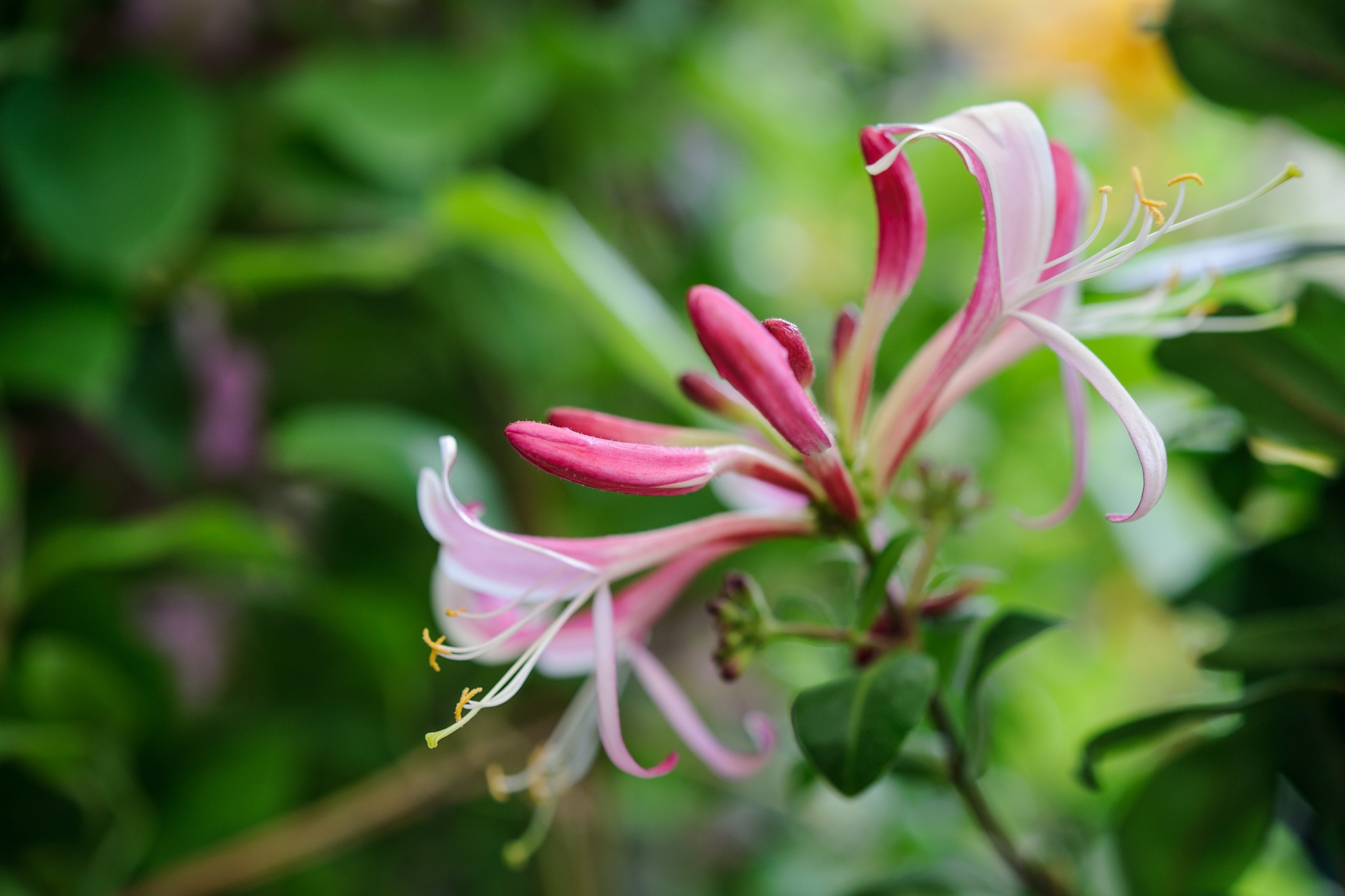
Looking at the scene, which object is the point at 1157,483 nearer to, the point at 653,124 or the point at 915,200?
the point at 915,200

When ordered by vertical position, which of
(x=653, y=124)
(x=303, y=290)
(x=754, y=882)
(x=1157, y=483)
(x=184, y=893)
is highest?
(x=1157, y=483)

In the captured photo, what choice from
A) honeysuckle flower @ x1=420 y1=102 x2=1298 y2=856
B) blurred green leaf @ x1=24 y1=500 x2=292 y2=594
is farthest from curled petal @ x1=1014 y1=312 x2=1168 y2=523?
blurred green leaf @ x1=24 y1=500 x2=292 y2=594

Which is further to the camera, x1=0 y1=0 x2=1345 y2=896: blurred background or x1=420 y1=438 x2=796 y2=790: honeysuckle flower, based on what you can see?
x1=0 y1=0 x2=1345 y2=896: blurred background

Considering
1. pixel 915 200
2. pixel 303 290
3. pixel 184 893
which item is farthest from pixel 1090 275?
pixel 303 290

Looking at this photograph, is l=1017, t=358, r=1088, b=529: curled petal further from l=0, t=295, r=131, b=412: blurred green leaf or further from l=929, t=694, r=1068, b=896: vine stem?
l=0, t=295, r=131, b=412: blurred green leaf

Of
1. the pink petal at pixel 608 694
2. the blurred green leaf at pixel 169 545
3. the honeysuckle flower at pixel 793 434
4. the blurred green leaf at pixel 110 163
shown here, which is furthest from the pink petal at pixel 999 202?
the blurred green leaf at pixel 110 163

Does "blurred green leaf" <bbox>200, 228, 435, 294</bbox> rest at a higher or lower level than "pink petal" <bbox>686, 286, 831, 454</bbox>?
lower
